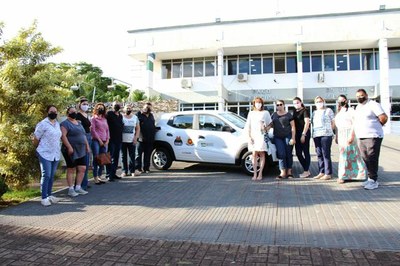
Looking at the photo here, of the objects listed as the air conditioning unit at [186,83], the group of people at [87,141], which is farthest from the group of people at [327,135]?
the air conditioning unit at [186,83]

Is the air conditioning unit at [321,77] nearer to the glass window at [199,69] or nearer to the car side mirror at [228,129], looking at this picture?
the glass window at [199,69]

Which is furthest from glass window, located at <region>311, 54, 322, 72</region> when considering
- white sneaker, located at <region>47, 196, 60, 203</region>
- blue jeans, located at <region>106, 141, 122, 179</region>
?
white sneaker, located at <region>47, 196, 60, 203</region>

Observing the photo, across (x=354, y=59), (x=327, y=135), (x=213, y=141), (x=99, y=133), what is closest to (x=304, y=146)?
(x=327, y=135)

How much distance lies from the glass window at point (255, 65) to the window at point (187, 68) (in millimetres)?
4878

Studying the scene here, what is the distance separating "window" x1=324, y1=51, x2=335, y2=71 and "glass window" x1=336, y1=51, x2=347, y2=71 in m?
0.30

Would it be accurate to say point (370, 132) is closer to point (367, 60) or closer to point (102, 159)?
point (102, 159)

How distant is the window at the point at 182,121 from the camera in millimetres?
9734

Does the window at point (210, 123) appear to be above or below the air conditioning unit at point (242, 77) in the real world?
below

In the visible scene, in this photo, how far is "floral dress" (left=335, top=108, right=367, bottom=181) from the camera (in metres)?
7.61

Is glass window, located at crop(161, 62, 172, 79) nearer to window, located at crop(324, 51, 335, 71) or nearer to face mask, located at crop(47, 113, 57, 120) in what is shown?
window, located at crop(324, 51, 335, 71)

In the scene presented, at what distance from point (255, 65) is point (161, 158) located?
19370mm

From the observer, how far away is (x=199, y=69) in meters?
28.5

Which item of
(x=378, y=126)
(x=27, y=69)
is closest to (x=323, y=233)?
(x=378, y=126)

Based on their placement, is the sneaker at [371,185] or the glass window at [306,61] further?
the glass window at [306,61]
